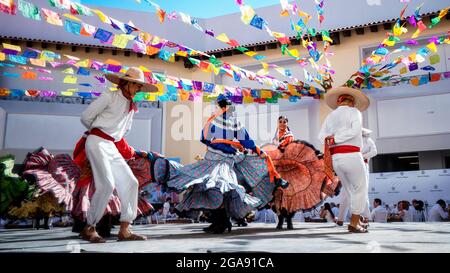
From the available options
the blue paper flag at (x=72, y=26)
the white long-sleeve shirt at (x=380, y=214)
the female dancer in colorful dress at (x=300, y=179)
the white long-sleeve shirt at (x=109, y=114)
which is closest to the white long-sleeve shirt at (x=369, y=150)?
the female dancer in colorful dress at (x=300, y=179)

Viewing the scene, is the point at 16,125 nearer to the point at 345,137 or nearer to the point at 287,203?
the point at 287,203

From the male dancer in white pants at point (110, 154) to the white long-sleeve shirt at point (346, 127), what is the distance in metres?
2.40

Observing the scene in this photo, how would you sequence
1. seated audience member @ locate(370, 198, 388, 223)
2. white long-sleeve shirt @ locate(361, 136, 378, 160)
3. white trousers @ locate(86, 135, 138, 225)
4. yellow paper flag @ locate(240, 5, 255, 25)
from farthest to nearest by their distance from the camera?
seated audience member @ locate(370, 198, 388, 223)
white long-sleeve shirt @ locate(361, 136, 378, 160)
yellow paper flag @ locate(240, 5, 255, 25)
white trousers @ locate(86, 135, 138, 225)

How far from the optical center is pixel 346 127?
4730 millimetres

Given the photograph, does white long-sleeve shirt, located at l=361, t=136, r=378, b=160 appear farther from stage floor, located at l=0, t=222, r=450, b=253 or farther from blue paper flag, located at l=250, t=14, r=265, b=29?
blue paper flag, located at l=250, t=14, r=265, b=29

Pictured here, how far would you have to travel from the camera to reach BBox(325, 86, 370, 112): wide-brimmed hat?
5102mm

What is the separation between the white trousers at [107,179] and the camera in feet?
11.7

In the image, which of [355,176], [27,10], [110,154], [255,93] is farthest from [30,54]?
[355,176]

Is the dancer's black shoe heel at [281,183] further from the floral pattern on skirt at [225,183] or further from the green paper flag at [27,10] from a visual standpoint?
the green paper flag at [27,10]

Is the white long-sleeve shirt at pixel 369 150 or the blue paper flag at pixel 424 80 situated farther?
the blue paper flag at pixel 424 80

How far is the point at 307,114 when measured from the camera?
46.9ft

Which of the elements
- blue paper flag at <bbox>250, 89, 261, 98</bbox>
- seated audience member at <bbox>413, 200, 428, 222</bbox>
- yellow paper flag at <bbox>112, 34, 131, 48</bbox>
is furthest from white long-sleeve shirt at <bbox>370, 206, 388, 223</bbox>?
yellow paper flag at <bbox>112, 34, 131, 48</bbox>
